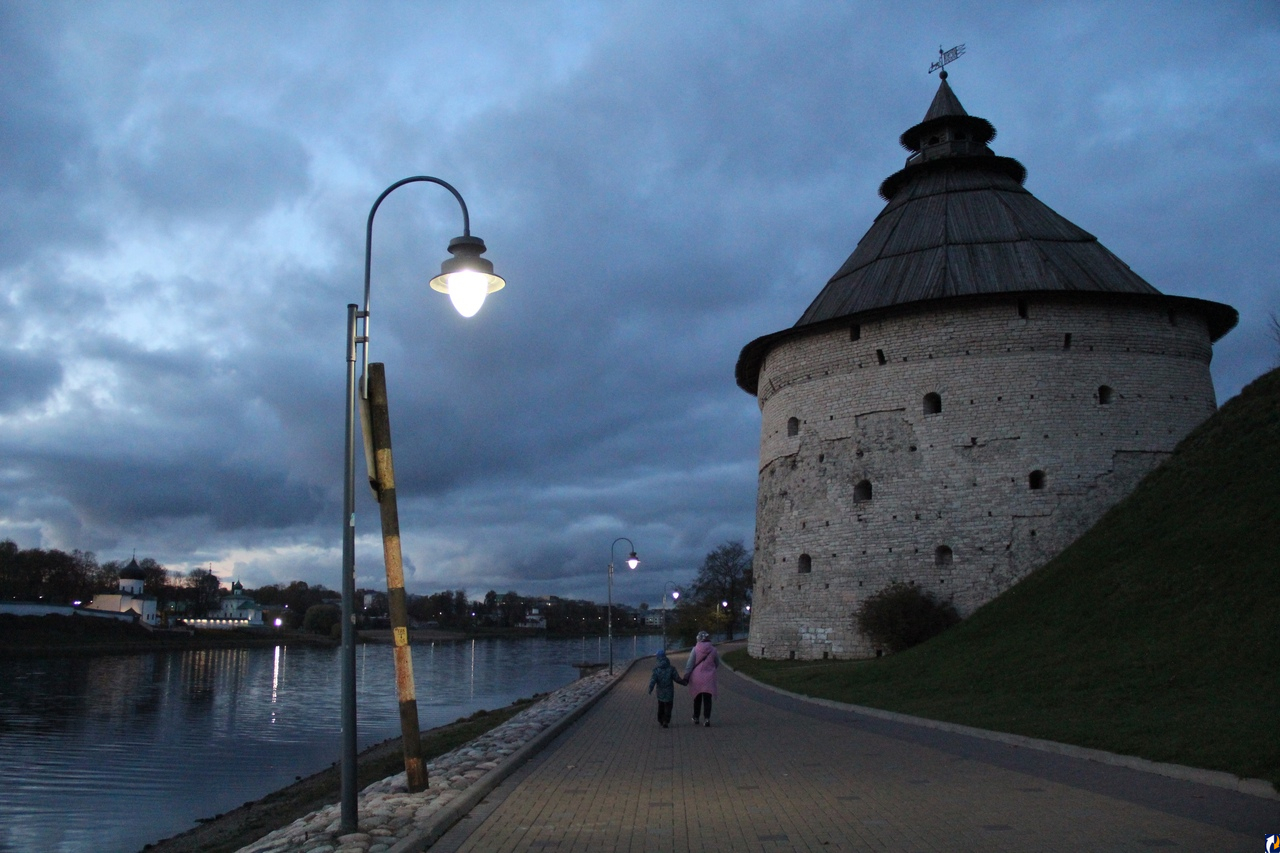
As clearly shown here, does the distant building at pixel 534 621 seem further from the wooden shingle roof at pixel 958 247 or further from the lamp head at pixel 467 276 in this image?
the lamp head at pixel 467 276

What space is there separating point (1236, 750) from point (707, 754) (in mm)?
5416

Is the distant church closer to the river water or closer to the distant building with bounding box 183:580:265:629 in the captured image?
the river water

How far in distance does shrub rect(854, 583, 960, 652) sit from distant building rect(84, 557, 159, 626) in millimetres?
99865

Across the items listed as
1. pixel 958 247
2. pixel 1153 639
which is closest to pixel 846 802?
pixel 1153 639

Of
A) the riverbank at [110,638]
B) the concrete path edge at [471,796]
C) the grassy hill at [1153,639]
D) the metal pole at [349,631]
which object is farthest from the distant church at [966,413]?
the riverbank at [110,638]

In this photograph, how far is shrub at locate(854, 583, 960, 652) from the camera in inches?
962

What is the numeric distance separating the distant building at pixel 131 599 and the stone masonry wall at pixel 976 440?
98.1 metres

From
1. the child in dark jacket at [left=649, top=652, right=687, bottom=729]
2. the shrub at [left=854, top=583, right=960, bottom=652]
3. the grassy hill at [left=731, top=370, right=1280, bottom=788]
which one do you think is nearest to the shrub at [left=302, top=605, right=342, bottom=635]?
the shrub at [left=854, top=583, right=960, bottom=652]

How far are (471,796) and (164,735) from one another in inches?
858

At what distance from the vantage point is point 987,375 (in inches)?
1038

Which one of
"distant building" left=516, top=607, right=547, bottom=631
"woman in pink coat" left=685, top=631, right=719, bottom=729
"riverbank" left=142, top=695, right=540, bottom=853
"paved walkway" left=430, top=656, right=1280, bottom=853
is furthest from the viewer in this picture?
"distant building" left=516, top=607, right=547, bottom=631

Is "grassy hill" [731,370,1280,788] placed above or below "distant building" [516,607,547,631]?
above

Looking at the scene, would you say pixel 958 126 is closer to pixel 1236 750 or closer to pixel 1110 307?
pixel 1110 307

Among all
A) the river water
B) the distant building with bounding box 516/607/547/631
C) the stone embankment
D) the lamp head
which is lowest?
the distant building with bounding box 516/607/547/631
